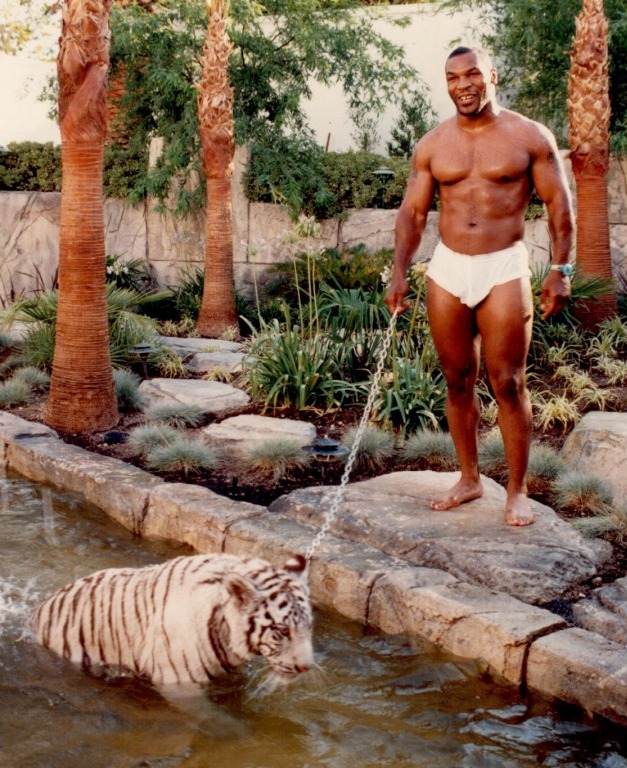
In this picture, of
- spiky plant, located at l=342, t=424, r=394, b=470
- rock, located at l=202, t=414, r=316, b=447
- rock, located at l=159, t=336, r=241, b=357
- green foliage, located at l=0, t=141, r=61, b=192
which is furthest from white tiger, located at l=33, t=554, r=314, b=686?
green foliage, located at l=0, t=141, r=61, b=192

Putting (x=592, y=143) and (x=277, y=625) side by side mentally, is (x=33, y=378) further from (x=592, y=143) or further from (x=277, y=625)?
(x=592, y=143)

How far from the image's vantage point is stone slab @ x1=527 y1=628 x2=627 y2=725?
3.50m

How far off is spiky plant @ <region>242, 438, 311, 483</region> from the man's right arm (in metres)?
1.68

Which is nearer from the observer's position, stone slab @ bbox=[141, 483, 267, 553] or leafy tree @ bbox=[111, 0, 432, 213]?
stone slab @ bbox=[141, 483, 267, 553]

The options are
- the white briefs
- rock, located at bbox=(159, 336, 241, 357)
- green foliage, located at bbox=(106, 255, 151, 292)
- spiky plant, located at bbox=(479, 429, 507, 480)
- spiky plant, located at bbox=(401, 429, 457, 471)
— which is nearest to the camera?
the white briefs

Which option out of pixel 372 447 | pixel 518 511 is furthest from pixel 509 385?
pixel 372 447

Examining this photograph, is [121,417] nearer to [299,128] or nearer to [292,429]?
[292,429]

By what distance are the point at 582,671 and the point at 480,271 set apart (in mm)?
1981

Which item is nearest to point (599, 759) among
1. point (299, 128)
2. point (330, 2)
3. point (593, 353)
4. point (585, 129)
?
point (593, 353)

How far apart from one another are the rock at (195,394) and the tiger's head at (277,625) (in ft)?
15.6

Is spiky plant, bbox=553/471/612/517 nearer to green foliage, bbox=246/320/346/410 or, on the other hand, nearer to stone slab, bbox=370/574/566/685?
stone slab, bbox=370/574/566/685

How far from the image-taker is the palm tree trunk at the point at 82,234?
705 centimetres

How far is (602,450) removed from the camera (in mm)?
5980

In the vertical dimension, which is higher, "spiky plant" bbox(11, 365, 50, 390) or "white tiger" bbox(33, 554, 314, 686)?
"spiky plant" bbox(11, 365, 50, 390)
